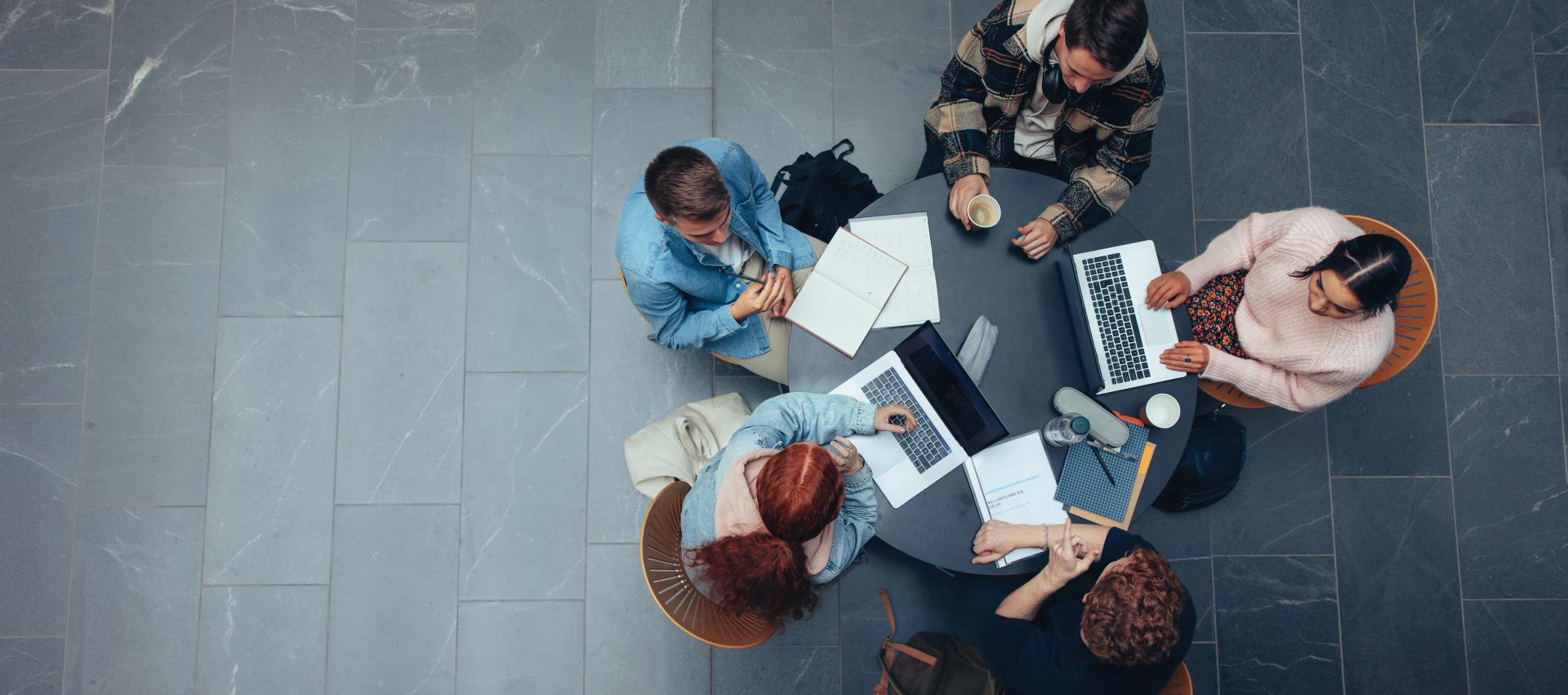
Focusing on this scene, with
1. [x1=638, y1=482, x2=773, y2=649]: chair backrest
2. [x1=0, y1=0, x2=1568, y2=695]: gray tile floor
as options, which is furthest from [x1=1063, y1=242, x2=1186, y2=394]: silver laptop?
[x1=638, y1=482, x2=773, y2=649]: chair backrest

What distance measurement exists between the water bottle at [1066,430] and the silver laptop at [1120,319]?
0.45ft

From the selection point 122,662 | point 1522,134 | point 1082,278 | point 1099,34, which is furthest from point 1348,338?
point 122,662

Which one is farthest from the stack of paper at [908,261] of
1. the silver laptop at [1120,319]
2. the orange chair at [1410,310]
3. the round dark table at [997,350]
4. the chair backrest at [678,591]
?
the orange chair at [1410,310]

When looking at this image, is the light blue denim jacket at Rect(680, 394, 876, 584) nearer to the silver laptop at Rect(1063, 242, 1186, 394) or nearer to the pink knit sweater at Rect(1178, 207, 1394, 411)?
the silver laptop at Rect(1063, 242, 1186, 394)

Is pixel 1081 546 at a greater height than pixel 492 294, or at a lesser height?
lesser

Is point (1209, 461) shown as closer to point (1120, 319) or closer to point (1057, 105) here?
point (1120, 319)

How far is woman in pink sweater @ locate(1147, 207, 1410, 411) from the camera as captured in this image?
1.81 meters

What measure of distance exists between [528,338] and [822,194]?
3.70ft

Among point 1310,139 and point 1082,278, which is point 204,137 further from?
point 1310,139

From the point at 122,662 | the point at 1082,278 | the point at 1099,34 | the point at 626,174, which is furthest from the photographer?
the point at 626,174

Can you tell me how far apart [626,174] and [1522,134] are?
320 centimetres

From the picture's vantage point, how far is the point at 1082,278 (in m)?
1.98

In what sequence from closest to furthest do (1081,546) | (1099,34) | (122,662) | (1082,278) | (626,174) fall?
(1099,34) < (1081,546) < (1082,278) < (122,662) < (626,174)

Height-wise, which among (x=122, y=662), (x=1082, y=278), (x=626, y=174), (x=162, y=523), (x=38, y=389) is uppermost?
(x=626, y=174)
